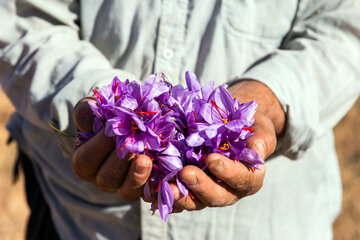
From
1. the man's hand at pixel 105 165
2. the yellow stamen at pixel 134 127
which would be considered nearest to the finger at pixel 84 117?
the man's hand at pixel 105 165

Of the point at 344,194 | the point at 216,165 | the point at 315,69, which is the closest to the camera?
the point at 216,165

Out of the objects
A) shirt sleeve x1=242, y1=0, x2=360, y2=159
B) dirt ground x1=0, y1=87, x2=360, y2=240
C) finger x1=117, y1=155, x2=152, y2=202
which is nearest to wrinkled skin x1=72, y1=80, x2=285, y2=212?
finger x1=117, y1=155, x2=152, y2=202

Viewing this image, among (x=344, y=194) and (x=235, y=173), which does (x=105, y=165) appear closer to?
(x=235, y=173)

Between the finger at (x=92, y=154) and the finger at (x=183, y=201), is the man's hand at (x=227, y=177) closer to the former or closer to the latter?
the finger at (x=183, y=201)

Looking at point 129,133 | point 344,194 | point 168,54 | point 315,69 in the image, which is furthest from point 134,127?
point 344,194

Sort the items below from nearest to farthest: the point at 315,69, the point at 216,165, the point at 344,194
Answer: the point at 216,165 < the point at 315,69 < the point at 344,194

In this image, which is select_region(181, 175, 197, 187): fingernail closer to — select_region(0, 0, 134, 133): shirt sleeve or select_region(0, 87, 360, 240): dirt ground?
Result: select_region(0, 0, 134, 133): shirt sleeve

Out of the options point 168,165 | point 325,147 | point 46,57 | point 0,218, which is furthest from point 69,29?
point 0,218
